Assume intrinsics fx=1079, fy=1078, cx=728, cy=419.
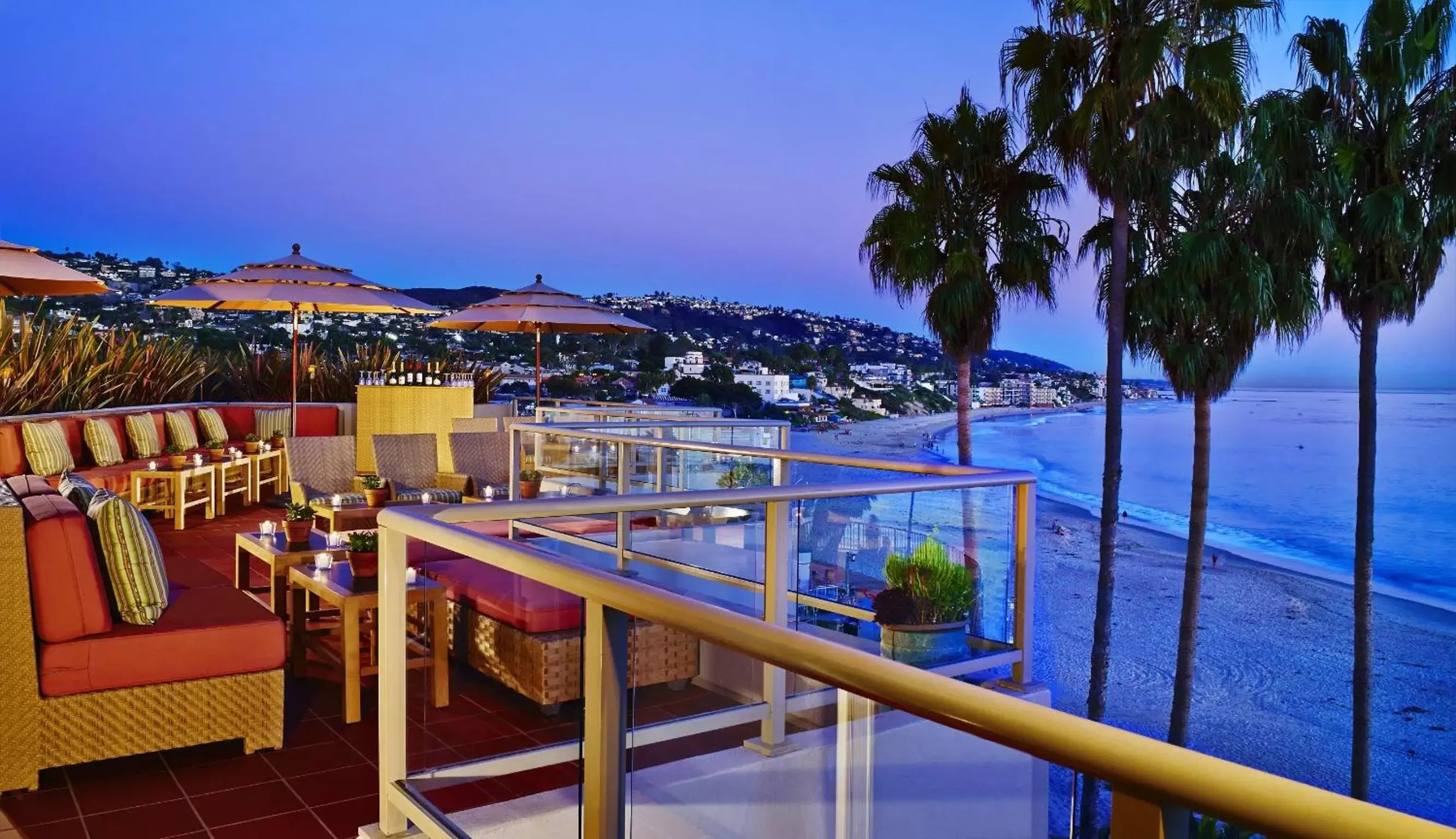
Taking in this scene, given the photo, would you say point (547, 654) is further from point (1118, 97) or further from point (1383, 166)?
point (1383, 166)

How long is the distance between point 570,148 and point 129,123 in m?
11.5

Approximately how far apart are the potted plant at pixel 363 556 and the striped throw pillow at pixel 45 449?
5692 mm

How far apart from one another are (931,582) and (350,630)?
7.62 feet

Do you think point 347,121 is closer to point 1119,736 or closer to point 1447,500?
point 1119,736

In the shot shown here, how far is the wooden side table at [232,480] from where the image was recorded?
405 inches

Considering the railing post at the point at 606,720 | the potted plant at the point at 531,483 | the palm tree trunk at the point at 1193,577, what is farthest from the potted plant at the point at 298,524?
the palm tree trunk at the point at 1193,577

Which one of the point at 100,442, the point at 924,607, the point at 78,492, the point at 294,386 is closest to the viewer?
the point at 924,607

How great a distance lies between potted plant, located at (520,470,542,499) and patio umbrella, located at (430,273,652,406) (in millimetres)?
6600

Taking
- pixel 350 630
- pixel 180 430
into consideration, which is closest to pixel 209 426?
pixel 180 430

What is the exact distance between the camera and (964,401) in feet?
65.0

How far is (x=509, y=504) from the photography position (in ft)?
9.02

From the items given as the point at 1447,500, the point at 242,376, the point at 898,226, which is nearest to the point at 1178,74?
the point at 898,226

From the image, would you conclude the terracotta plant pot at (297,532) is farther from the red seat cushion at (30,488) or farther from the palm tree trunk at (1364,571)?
the palm tree trunk at (1364,571)

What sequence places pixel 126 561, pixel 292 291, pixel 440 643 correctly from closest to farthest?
1. pixel 440 643
2. pixel 126 561
3. pixel 292 291
